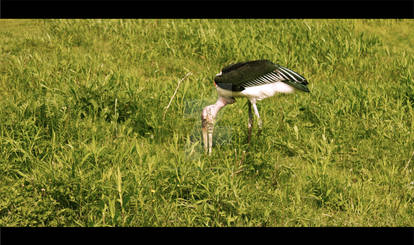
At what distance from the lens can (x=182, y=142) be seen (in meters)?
5.24

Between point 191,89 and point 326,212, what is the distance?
2.32 meters

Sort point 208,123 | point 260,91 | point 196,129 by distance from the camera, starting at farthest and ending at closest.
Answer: point 196,129
point 260,91
point 208,123

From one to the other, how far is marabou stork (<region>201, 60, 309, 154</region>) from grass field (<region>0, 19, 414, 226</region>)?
0.98ft

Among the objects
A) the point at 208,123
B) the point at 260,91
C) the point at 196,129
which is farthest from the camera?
the point at 196,129

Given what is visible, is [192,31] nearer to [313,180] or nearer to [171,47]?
[171,47]

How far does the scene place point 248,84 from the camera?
4.74 metres

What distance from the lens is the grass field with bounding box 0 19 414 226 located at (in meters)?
4.12

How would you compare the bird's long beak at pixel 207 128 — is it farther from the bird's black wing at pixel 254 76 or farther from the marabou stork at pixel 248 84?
the bird's black wing at pixel 254 76

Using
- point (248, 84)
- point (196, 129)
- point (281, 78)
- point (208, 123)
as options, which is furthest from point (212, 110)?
point (281, 78)

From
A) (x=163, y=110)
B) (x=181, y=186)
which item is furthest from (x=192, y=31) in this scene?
(x=181, y=186)

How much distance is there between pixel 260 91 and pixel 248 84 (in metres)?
0.16

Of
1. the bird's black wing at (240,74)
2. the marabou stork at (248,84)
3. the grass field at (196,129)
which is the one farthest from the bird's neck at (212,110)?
the grass field at (196,129)

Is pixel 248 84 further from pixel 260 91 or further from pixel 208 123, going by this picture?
pixel 208 123

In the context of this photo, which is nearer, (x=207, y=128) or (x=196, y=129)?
(x=207, y=128)
